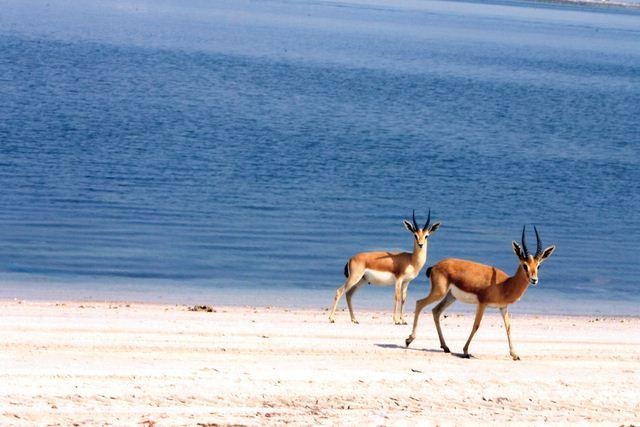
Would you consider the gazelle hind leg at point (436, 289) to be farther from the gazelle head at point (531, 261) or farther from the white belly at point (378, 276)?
the white belly at point (378, 276)

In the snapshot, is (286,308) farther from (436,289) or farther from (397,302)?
(436,289)

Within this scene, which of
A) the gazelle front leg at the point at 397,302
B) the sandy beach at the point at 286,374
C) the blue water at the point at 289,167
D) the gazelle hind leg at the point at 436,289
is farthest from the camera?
the blue water at the point at 289,167

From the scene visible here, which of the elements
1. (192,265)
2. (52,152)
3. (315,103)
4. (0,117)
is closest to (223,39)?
(315,103)

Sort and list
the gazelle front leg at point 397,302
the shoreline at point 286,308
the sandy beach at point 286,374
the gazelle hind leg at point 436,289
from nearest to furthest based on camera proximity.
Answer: the sandy beach at point 286,374 < the gazelle hind leg at point 436,289 < the gazelle front leg at point 397,302 < the shoreline at point 286,308

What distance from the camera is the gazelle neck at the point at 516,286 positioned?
43.6ft

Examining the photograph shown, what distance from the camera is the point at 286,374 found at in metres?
12.0

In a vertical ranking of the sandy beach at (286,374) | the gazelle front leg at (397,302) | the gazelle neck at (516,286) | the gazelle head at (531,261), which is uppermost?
the gazelle head at (531,261)

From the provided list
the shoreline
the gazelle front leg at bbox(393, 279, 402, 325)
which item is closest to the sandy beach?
the gazelle front leg at bbox(393, 279, 402, 325)

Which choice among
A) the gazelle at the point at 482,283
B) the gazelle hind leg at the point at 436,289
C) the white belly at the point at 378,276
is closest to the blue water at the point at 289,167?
the white belly at the point at 378,276

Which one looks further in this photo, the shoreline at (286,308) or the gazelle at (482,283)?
the shoreline at (286,308)

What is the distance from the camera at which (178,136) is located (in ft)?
123

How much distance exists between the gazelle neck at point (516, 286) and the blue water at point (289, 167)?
5.43 m

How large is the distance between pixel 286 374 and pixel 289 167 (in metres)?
20.9

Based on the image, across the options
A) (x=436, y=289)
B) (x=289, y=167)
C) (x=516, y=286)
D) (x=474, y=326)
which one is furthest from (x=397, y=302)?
(x=289, y=167)
